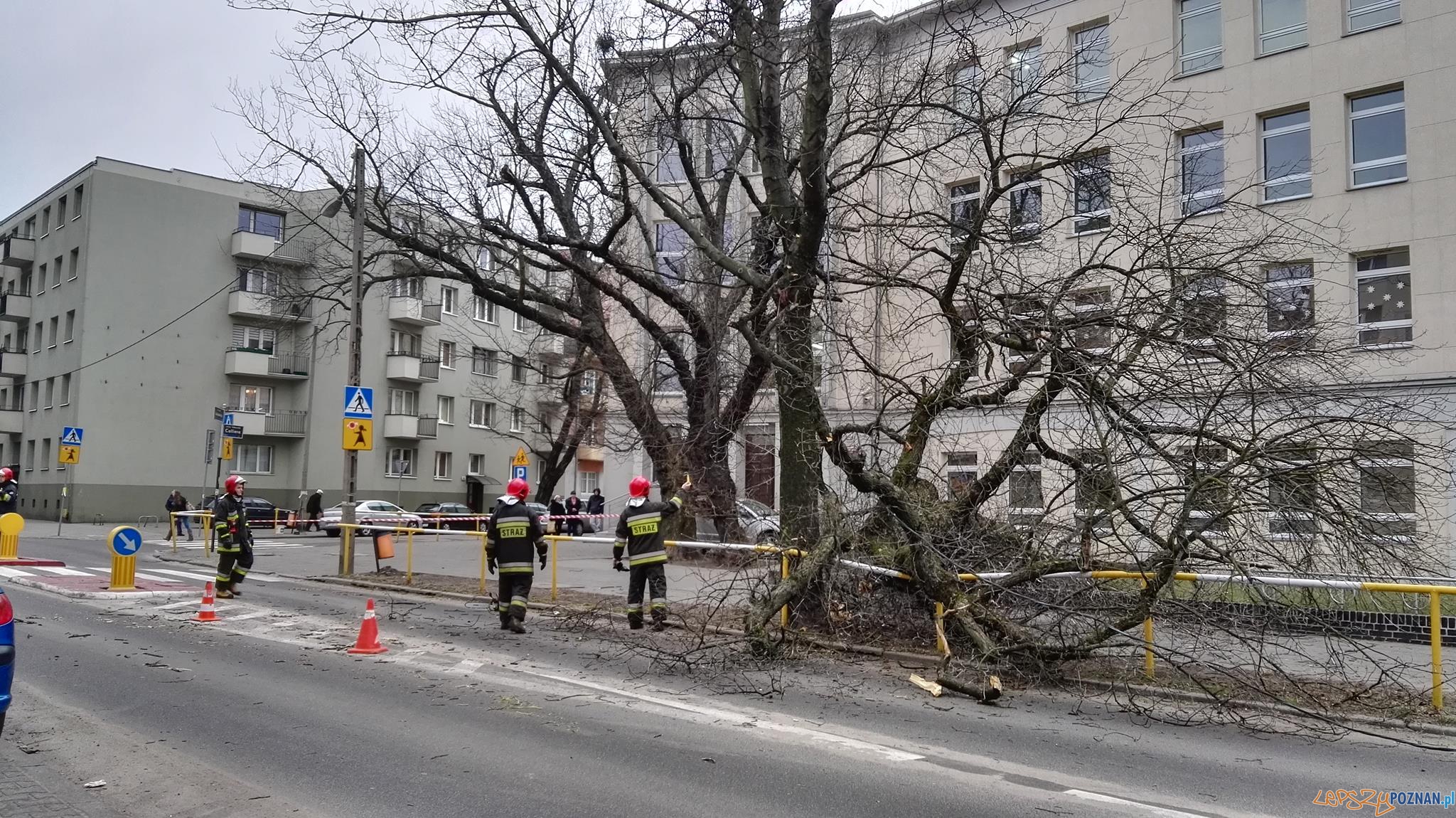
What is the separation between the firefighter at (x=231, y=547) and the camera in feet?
43.3

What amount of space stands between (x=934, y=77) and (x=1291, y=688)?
22.4 feet

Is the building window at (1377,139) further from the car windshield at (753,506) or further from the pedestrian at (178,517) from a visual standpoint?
the pedestrian at (178,517)

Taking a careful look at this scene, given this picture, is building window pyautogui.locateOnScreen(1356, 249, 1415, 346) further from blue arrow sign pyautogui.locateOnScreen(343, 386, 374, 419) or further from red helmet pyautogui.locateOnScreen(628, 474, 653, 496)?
blue arrow sign pyautogui.locateOnScreen(343, 386, 374, 419)

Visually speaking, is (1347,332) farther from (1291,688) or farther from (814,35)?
(814,35)

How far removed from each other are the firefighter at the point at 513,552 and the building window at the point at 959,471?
15.7 feet

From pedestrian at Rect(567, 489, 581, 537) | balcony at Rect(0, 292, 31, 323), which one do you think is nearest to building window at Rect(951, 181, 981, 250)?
pedestrian at Rect(567, 489, 581, 537)

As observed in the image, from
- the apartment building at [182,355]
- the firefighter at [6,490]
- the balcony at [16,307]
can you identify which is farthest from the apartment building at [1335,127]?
the balcony at [16,307]

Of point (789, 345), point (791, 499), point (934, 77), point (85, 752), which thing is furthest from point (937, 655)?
point (85, 752)

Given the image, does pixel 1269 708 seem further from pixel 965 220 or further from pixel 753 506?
pixel 753 506

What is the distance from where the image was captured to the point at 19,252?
45406 mm

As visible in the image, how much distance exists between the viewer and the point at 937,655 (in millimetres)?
9188

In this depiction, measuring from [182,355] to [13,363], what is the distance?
34.8ft

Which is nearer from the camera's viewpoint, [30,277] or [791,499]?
[791,499]

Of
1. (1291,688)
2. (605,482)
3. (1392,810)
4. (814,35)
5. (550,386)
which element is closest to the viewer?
(1392,810)
